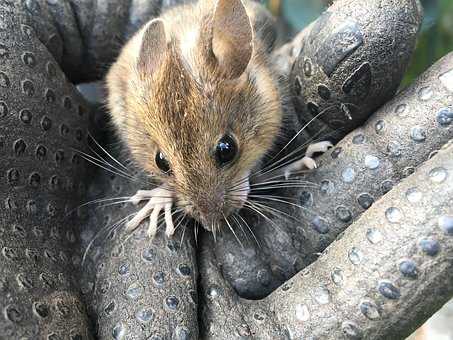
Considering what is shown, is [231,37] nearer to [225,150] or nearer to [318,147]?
[225,150]

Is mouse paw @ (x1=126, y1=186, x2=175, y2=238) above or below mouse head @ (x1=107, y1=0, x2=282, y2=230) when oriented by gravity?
below

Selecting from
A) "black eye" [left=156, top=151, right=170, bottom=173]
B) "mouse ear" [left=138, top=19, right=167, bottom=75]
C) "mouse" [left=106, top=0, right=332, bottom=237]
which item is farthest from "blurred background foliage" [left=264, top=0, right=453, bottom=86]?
"black eye" [left=156, top=151, right=170, bottom=173]

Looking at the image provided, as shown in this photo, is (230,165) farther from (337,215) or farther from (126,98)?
(126,98)

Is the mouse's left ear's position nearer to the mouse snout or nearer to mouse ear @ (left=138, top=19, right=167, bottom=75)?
mouse ear @ (left=138, top=19, right=167, bottom=75)

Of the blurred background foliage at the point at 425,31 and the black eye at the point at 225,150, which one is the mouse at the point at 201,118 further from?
the blurred background foliage at the point at 425,31

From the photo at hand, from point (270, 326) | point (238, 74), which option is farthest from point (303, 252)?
point (238, 74)

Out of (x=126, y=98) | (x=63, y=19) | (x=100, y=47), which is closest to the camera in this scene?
(x=126, y=98)
